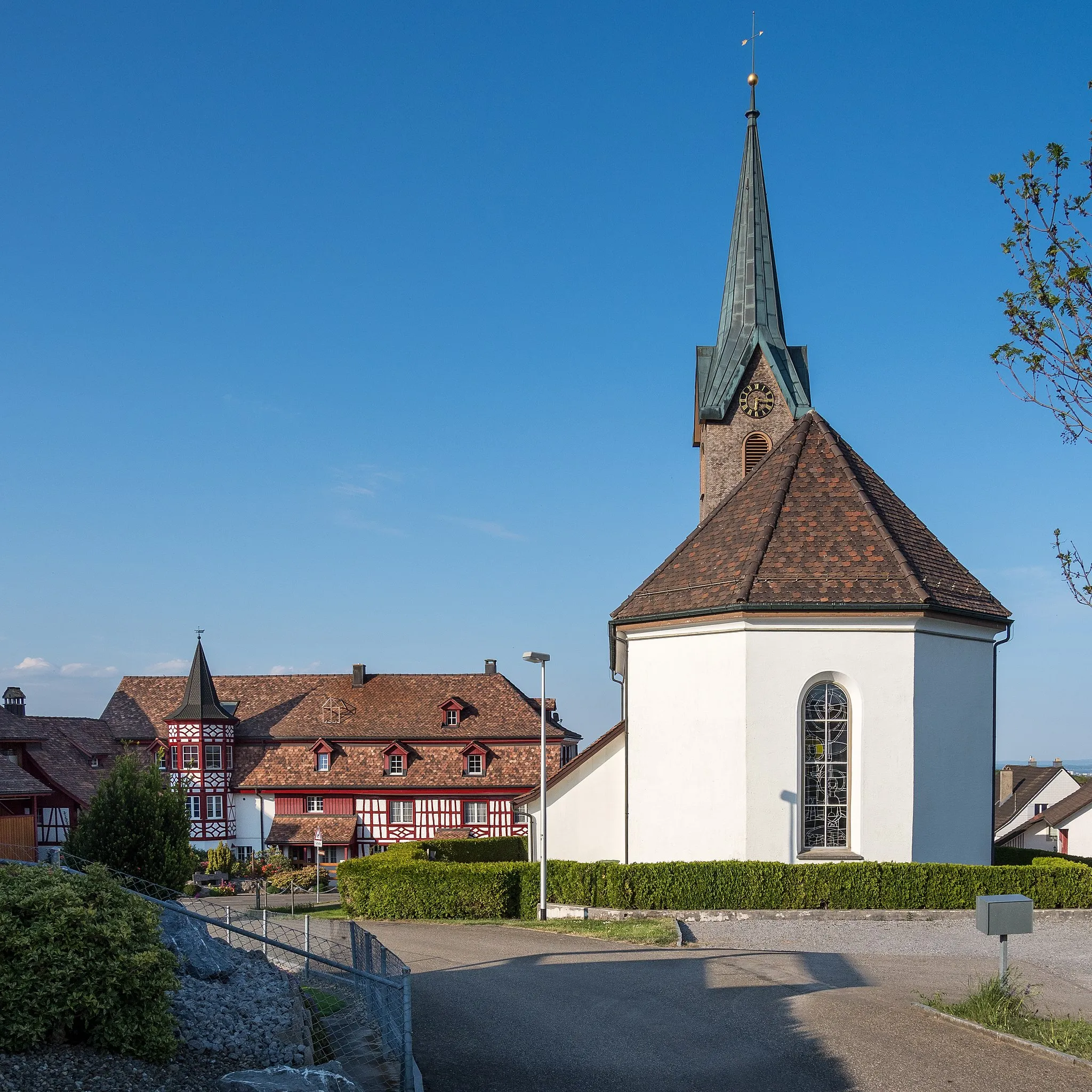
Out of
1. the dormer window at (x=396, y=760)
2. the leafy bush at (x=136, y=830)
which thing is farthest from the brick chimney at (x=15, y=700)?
the leafy bush at (x=136, y=830)

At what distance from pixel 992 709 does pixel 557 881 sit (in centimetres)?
1021

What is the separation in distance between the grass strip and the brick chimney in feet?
182

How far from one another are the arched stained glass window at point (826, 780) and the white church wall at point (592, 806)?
5119mm

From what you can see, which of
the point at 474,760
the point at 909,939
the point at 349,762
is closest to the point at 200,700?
the point at 349,762

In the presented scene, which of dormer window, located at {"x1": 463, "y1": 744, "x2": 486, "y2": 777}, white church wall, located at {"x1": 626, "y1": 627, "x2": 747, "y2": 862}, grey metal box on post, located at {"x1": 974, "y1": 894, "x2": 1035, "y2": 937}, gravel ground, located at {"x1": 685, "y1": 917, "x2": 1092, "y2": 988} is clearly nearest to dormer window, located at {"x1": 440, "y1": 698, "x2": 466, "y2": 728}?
dormer window, located at {"x1": 463, "y1": 744, "x2": 486, "y2": 777}

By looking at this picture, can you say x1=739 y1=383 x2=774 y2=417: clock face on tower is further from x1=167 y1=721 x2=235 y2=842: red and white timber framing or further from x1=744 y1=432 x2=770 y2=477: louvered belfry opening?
x1=167 y1=721 x2=235 y2=842: red and white timber framing

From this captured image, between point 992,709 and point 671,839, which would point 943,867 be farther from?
point 671,839

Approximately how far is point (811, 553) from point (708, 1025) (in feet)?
39.7

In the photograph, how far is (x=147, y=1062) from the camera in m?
7.02

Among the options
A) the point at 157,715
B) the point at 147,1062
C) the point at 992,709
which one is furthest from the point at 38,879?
the point at 157,715

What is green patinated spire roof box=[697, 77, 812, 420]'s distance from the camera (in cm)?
3394

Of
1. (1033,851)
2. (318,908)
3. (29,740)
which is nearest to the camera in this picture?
(1033,851)

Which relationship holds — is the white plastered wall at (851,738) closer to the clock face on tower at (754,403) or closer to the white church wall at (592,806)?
the white church wall at (592,806)

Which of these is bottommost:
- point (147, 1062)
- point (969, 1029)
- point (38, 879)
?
point (969, 1029)
